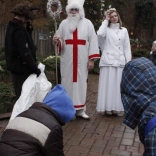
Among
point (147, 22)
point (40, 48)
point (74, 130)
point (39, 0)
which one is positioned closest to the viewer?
point (74, 130)

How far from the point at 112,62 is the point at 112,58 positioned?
0.07 meters

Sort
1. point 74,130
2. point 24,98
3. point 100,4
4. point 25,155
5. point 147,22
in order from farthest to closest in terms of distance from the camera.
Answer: point 147,22 → point 100,4 → point 74,130 → point 24,98 → point 25,155

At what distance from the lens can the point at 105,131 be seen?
5172 mm

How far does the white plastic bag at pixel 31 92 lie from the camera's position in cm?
412

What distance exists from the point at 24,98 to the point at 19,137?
2041 mm

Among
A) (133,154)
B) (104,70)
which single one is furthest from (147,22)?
(133,154)

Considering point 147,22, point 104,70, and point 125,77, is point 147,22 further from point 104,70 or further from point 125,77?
point 125,77

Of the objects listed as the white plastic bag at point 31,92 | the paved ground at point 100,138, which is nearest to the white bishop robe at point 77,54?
the paved ground at point 100,138

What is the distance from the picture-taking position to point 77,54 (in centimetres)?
551

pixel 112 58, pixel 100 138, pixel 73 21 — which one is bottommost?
pixel 100 138

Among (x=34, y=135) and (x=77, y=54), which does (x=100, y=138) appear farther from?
(x=34, y=135)

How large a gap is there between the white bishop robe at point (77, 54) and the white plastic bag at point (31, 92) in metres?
1.10

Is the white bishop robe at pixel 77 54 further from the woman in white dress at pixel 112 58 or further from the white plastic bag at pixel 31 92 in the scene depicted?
the white plastic bag at pixel 31 92

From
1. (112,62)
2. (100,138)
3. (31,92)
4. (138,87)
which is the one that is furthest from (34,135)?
(112,62)
